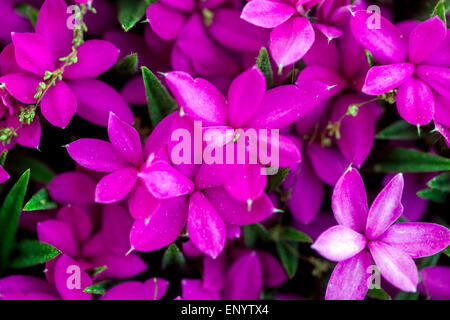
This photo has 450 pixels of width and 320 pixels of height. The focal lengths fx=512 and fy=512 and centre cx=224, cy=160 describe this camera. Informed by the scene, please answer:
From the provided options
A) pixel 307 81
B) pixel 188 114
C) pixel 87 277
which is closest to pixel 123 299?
pixel 87 277

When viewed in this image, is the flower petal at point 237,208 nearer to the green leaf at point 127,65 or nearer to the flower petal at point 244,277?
the flower petal at point 244,277

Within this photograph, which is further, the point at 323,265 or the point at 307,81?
the point at 323,265

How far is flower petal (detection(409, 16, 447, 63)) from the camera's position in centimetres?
63

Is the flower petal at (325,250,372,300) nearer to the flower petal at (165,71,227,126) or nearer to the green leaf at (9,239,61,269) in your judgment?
the flower petal at (165,71,227,126)

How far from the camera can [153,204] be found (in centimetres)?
60

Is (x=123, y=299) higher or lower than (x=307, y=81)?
lower

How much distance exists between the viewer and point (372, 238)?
63 cm

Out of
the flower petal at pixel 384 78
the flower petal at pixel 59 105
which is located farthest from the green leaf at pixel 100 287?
the flower petal at pixel 384 78

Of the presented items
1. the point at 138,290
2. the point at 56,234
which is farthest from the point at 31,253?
the point at 138,290

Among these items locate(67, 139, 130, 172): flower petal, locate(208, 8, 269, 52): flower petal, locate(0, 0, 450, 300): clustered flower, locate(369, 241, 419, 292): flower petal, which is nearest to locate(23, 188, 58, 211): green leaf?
locate(0, 0, 450, 300): clustered flower

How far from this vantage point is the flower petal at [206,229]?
610mm

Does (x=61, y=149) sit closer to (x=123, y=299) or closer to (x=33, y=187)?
(x=33, y=187)

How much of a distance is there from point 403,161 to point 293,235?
189 mm
